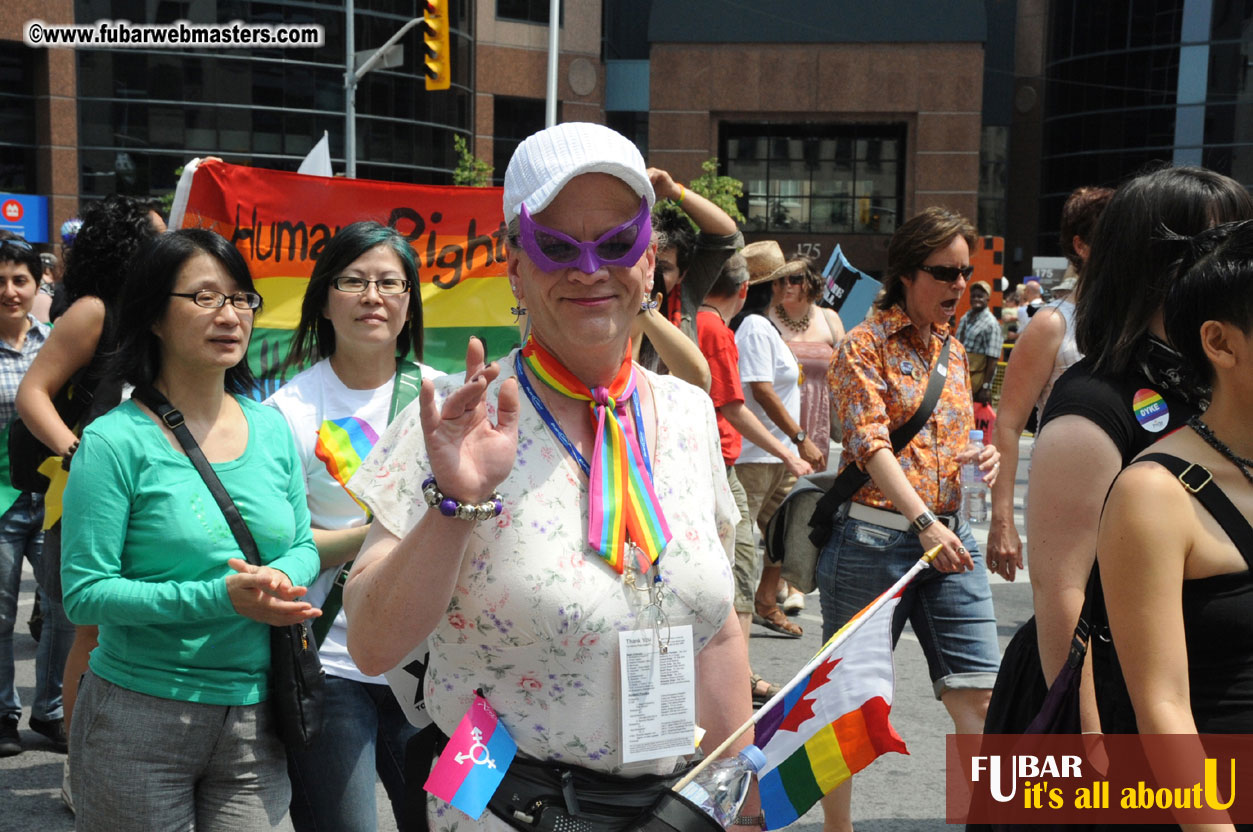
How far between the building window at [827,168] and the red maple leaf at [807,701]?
51200mm

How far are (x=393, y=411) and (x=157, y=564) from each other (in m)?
0.84

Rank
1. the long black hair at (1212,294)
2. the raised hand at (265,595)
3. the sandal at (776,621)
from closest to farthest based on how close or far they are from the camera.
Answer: the long black hair at (1212,294) < the raised hand at (265,595) < the sandal at (776,621)

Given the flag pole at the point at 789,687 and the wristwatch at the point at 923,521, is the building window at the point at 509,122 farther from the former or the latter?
the flag pole at the point at 789,687

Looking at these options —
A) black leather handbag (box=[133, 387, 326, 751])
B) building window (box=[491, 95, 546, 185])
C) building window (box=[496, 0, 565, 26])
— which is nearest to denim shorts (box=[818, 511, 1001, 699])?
black leather handbag (box=[133, 387, 326, 751])

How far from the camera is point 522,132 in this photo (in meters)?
50.8

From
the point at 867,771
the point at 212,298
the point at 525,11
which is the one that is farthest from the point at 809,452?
the point at 525,11

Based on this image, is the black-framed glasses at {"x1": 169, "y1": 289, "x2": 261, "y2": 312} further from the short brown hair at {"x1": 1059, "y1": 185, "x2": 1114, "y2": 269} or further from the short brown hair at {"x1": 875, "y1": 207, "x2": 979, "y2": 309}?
the short brown hair at {"x1": 1059, "y1": 185, "x2": 1114, "y2": 269}

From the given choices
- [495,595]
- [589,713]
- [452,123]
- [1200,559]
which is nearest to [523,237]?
[495,595]

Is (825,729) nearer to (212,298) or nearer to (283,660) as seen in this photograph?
(283,660)

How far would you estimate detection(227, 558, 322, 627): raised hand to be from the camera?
2594 millimetres

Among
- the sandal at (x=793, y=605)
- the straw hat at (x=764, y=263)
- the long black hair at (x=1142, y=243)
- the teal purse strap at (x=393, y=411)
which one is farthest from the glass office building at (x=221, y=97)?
the long black hair at (x=1142, y=243)

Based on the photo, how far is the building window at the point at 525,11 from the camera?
163ft

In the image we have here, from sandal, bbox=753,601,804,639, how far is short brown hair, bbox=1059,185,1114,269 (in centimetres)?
353

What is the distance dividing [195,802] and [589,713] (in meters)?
1.25
